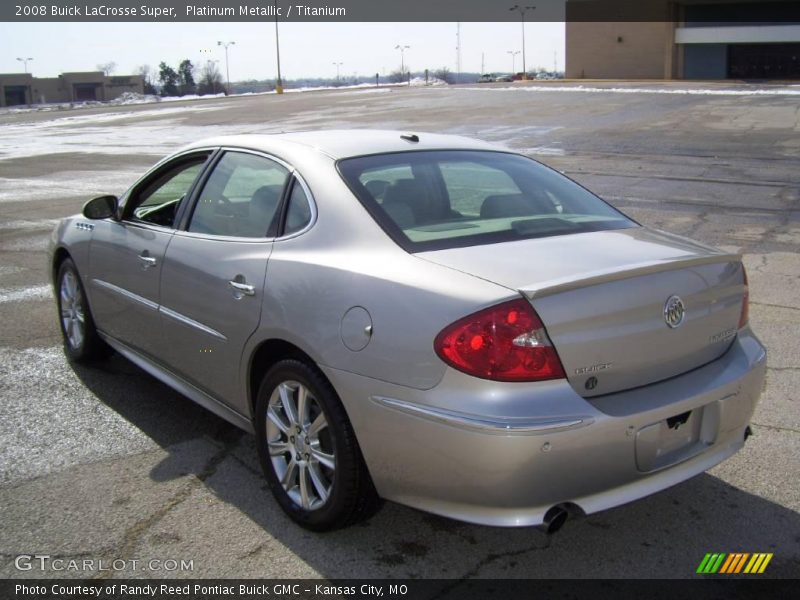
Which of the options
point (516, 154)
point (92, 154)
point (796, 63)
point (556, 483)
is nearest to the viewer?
point (556, 483)

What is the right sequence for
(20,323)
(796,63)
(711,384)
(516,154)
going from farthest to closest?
(796,63), (20,323), (516,154), (711,384)

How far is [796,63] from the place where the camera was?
211 ft

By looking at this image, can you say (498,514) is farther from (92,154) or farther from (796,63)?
(796,63)

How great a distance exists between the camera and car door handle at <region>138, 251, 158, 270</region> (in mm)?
4355

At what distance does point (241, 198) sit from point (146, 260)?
696mm

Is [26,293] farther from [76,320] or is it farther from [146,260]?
[146,260]

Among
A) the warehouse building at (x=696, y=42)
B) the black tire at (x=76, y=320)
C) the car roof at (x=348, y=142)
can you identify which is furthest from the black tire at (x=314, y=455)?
the warehouse building at (x=696, y=42)

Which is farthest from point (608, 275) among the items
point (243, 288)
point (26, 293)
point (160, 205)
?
point (26, 293)

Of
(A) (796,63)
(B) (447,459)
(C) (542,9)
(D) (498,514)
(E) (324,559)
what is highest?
(C) (542,9)

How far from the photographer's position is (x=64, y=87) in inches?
4493

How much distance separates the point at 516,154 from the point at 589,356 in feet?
6.25

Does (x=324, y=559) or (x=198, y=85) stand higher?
(x=198, y=85)

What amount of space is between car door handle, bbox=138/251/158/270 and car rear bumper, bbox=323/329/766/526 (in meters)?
1.64

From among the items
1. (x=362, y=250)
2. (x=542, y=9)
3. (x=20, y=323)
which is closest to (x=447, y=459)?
(x=362, y=250)
